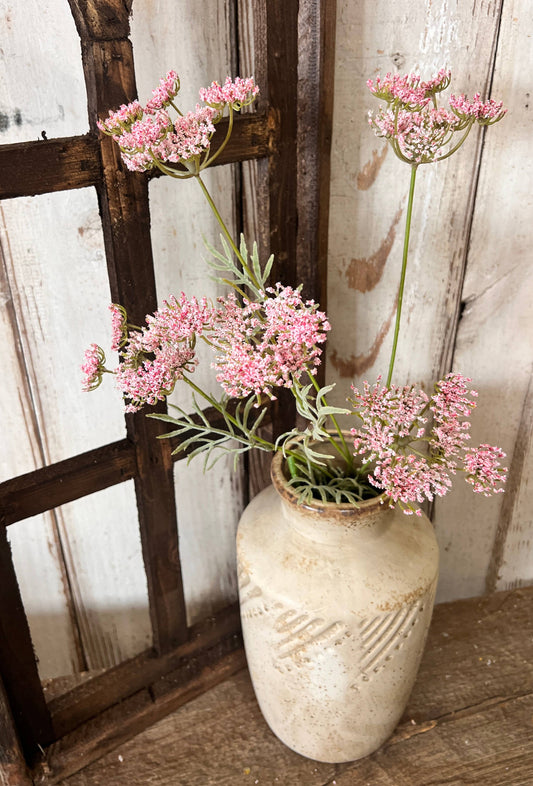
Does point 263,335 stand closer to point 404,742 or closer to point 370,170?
point 370,170

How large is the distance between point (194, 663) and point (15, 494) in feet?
1.36

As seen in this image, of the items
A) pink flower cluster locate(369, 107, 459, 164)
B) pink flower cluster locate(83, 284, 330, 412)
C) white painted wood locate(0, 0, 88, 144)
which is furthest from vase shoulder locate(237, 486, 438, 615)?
white painted wood locate(0, 0, 88, 144)

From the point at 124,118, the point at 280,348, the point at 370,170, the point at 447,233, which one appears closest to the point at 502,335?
the point at 447,233

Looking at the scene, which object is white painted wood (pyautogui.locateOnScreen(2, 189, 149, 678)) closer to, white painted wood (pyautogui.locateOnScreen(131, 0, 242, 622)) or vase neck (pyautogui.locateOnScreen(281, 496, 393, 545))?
white painted wood (pyautogui.locateOnScreen(131, 0, 242, 622))

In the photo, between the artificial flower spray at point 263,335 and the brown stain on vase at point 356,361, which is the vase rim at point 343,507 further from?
the brown stain on vase at point 356,361

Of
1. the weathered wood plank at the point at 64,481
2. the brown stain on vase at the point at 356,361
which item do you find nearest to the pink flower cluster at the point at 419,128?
the brown stain on vase at the point at 356,361

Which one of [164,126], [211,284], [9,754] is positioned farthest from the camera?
[211,284]

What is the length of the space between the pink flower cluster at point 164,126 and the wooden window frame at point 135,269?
8cm

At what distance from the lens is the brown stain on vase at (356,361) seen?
3.30 feet

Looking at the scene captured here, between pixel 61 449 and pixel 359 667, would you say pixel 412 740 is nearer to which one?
pixel 359 667

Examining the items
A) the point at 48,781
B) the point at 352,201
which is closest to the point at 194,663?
the point at 48,781

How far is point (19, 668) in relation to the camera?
2.83ft

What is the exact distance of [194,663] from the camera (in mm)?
1046

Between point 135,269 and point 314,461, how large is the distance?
27 centimetres
